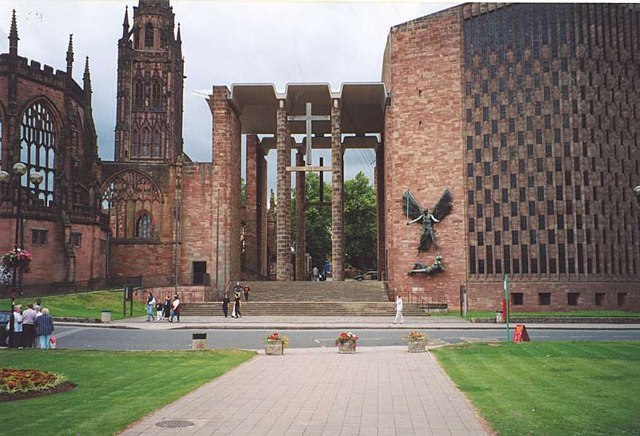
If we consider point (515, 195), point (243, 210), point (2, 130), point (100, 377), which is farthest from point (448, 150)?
point (100, 377)

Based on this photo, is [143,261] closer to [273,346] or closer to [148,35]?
[273,346]

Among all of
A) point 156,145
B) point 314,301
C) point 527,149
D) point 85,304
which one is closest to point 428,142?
point 527,149

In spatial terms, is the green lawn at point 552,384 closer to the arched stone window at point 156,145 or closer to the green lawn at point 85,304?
the green lawn at point 85,304

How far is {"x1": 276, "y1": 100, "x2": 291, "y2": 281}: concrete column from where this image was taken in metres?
53.1

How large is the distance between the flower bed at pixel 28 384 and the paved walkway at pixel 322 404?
2.61 metres

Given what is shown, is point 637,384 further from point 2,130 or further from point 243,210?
point 243,210

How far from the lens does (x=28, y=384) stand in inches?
506

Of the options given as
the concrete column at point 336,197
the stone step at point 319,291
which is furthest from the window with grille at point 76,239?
the concrete column at point 336,197

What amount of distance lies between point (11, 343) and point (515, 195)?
35.8m

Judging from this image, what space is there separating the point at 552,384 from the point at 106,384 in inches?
371

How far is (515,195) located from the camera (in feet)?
158

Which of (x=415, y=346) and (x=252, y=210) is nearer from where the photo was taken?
(x=415, y=346)

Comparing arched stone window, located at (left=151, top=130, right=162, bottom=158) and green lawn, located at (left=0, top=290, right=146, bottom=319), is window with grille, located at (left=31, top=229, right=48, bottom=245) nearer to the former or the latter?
green lawn, located at (left=0, top=290, right=146, bottom=319)

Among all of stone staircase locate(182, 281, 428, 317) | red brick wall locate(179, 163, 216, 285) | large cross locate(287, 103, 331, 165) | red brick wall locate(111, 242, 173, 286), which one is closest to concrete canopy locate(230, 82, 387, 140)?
large cross locate(287, 103, 331, 165)
